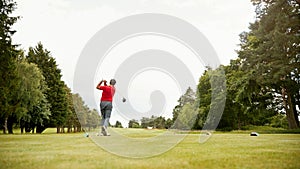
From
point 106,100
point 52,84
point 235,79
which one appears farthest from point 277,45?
point 52,84

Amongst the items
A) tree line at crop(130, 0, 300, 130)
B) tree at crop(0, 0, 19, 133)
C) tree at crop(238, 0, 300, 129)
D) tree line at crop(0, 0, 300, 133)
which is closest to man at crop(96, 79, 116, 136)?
tree line at crop(0, 0, 300, 133)

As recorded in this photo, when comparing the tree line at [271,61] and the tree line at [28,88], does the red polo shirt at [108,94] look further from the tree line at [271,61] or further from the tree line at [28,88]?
the tree line at [271,61]

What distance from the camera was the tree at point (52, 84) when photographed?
6053 centimetres

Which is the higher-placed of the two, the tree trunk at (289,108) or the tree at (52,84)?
the tree at (52,84)

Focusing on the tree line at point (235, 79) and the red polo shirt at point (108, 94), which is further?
the tree line at point (235, 79)

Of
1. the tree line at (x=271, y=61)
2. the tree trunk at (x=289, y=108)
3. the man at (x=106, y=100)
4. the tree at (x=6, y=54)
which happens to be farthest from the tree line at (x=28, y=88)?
the tree trunk at (x=289, y=108)

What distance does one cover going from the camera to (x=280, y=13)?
29641 millimetres

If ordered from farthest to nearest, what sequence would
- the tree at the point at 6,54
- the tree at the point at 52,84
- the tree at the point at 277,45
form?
the tree at the point at 52,84 → the tree at the point at 6,54 → the tree at the point at 277,45

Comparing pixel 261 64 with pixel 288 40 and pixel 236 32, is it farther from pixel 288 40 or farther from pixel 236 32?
pixel 236 32

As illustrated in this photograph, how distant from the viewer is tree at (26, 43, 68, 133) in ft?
199

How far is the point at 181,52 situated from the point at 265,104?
111 ft

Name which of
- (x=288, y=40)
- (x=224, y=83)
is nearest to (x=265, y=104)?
(x=224, y=83)

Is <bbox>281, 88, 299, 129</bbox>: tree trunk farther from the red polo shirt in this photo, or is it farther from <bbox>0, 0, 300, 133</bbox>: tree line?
the red polo shirt

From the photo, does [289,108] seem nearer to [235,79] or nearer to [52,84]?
[235,79]
